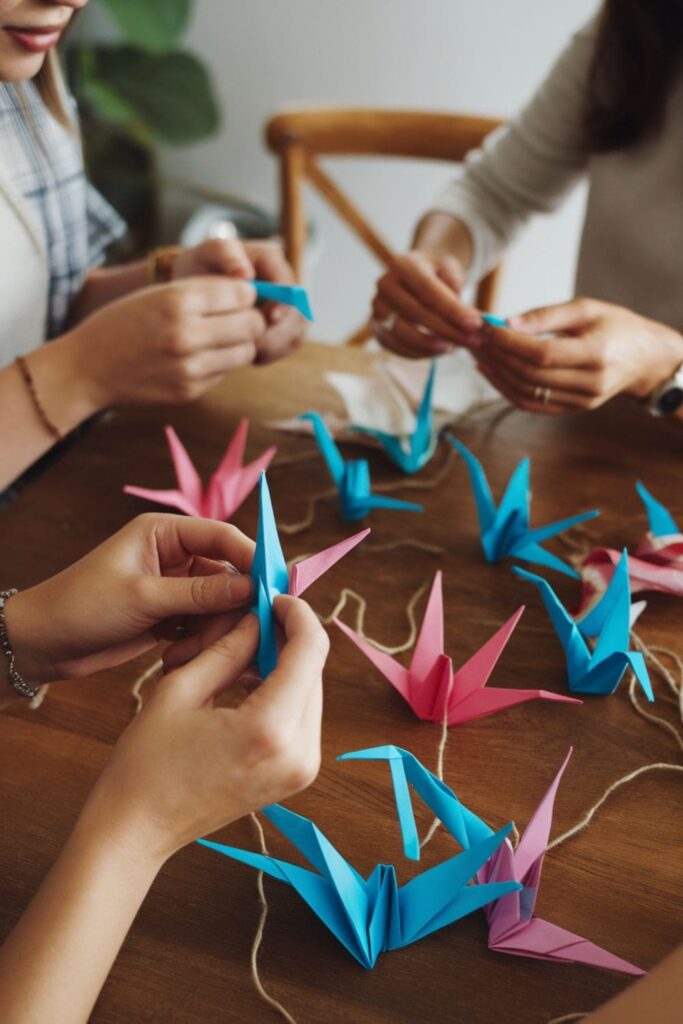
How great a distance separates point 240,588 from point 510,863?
0.24m

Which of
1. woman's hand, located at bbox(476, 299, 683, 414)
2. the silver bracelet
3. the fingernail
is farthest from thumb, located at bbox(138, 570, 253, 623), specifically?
woman's hand, located at bbox(476, 299, 683, 414)

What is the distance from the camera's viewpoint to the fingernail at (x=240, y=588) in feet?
1.76

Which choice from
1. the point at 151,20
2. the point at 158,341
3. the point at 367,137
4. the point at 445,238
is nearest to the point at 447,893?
the point at 158,341

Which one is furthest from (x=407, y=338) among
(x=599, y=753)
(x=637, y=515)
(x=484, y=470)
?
(x=599, y=753)

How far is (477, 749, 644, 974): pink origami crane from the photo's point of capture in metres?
0.50

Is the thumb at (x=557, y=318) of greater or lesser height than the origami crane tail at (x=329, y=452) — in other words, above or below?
above

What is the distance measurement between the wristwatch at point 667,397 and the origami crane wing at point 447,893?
605 millimetres

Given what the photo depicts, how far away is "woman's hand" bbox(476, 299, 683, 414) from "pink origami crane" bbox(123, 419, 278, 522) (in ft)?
0.91

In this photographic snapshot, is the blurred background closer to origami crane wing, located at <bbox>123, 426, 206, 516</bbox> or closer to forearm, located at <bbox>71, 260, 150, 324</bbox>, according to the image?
forearm, located at <bbox>71, 260, 150, 324</bbox>

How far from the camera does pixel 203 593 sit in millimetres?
542

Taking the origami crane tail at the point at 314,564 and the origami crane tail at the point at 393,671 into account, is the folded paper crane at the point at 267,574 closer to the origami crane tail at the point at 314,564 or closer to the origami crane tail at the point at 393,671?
the origami crane tail at the point at 314,564

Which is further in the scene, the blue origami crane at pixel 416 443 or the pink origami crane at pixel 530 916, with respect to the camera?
the blue origami crane at pixel 416 443

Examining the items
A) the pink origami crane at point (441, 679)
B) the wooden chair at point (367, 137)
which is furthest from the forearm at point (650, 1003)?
the wooden chair at point (367, 137)

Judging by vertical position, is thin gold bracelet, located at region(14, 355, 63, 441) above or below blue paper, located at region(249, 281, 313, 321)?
below
